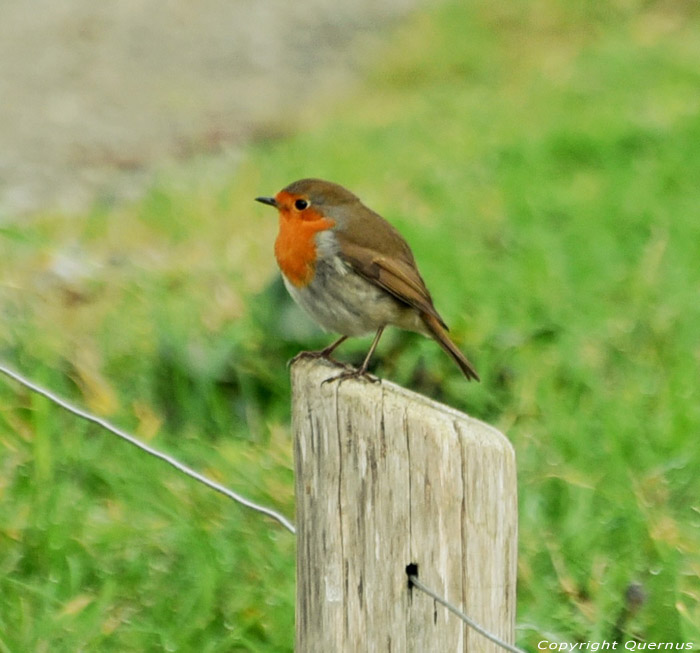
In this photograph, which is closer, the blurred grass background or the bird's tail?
the blurred grass background

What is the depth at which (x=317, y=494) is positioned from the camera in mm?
2516

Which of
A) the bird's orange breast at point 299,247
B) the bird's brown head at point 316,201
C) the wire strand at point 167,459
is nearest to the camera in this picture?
the wire strand at point 167,459

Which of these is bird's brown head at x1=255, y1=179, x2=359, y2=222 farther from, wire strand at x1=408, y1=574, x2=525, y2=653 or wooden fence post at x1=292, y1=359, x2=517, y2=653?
wire strand at x1=408, y1=574, x2=525, y2=653

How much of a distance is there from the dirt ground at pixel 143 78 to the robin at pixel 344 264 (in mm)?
3966

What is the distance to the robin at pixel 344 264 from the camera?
3734mm

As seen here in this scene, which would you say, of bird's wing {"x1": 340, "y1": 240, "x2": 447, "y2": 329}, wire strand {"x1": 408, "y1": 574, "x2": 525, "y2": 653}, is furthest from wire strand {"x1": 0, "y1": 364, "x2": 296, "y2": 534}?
bird's wing {"x1": 340, "y1": 240, "x2": 447, "y2": 329}

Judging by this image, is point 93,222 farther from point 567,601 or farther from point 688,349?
point 567,601

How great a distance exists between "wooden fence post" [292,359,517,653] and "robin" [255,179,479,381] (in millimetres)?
1215

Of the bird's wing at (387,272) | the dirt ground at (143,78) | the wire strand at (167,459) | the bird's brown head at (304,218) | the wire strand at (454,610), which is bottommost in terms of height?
the wire strand at (454,610)

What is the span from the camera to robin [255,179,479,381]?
373 cm

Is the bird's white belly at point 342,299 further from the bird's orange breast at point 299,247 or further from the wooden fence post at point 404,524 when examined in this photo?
the wooden fence post at point 404,524

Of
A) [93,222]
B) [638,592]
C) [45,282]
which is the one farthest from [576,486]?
[93,222]

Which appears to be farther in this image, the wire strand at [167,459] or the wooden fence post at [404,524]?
the wire strand at [167,459]

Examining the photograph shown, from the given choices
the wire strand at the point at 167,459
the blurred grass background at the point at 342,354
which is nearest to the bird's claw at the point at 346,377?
the wire strand at the point at 167,459
